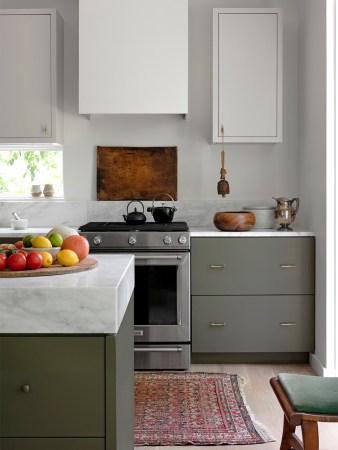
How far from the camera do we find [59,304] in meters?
1.94

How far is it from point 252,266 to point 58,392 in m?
2.70

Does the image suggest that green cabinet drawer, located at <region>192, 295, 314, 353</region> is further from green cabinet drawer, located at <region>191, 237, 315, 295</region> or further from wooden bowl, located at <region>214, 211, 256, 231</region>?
wooden bowl, located at <region>214, 211, 256, 231</region>

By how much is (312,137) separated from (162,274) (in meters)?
1.37

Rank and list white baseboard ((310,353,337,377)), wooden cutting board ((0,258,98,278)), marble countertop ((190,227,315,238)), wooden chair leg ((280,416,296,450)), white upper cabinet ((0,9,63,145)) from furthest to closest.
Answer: white upper cabinet ((0,9,63,145)) → marble countertop ((190,227,315,238)) → white baseboard ((310,353,337,377)) → wooden chair leg ((280,416,296,450)) → wooden cutting board ((0,258,98,278))

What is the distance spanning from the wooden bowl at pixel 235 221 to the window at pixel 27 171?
1.35 m

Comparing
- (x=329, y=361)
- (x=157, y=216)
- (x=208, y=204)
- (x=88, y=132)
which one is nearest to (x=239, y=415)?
(x=329, y=361)

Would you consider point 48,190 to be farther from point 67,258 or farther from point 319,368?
point 67,258

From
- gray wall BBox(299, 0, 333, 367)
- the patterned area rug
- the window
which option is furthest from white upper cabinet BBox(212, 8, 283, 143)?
the patterned area rug

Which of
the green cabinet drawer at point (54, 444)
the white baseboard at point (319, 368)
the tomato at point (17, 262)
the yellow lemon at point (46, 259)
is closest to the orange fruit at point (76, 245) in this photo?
the yellow lemon at point (46, 259)

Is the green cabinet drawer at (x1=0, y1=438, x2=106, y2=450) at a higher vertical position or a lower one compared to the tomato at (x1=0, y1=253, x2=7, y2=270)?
lower

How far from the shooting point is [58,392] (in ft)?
6.42

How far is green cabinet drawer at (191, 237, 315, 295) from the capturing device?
4.48 m

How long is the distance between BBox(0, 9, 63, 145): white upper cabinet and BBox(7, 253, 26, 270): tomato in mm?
2619

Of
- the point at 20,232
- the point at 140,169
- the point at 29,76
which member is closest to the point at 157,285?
the point at 20,232
